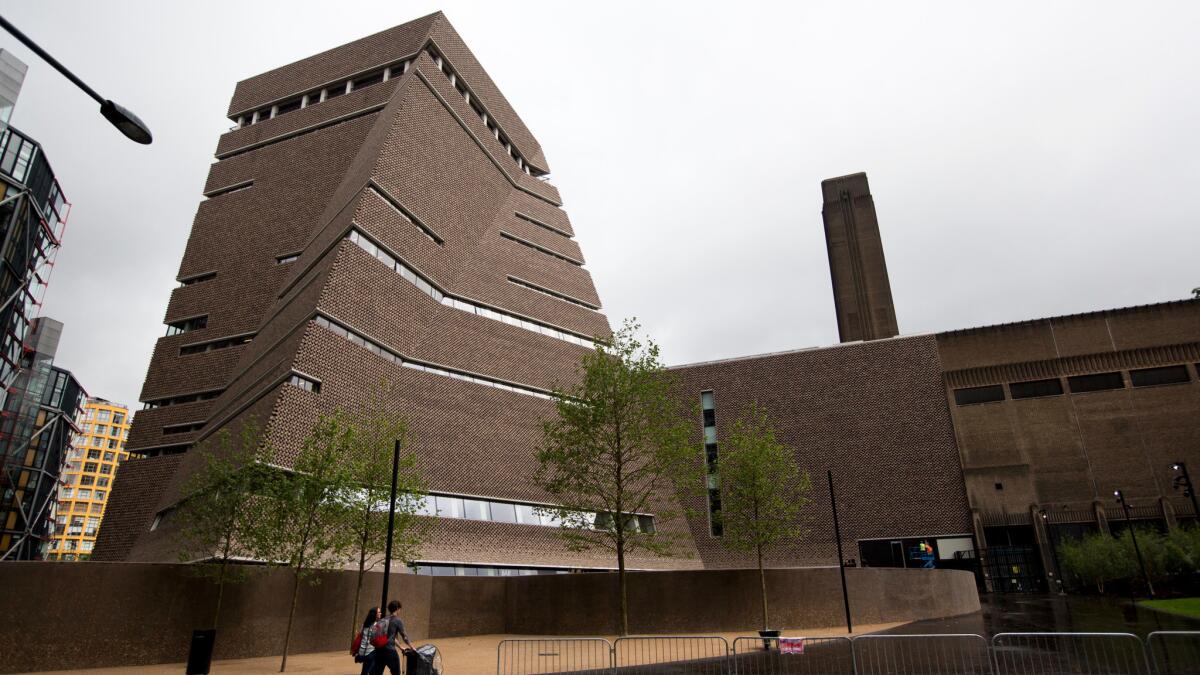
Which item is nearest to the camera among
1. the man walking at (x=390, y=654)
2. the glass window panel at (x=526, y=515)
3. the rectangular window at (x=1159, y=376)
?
the man walking at (x=390, y=654)

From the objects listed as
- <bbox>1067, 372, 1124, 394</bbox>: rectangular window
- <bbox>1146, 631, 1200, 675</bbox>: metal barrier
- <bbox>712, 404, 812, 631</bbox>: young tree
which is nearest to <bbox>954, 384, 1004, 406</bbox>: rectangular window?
<bbox>1067, 372, 1124, 394</bbox>: rectangular window

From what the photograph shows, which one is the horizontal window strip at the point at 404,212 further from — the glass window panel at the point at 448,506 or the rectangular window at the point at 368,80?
the glass window panel at the point at 448,506

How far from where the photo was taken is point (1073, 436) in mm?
50469

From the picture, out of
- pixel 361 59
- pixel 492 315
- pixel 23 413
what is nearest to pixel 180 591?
pixel 492 315

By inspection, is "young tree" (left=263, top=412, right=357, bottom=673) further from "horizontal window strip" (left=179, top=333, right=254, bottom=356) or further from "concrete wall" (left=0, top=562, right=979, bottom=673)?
"horizontal window strip" (left=179, top=333, right=254, bottom=356)

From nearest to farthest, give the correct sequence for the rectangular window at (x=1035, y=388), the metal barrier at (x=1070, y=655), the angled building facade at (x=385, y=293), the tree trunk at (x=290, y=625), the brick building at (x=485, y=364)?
the metal barrier at (x=1070, y=655), the tree trunk at (x=290, y=625), the angled building facade at (x=385, y=293), the brick building at (x=485, y=364), the rectangular window at (x=1035, y=388)

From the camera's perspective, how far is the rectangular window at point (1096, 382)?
2023 inches

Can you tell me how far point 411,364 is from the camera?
1446 inches

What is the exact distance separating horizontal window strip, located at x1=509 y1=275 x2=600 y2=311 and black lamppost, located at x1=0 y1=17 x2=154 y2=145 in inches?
1473

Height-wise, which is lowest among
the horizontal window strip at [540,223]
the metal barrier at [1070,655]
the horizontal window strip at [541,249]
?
the metal barrier at [1070,655]

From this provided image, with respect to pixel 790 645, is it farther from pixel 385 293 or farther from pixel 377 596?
pixel 385 293

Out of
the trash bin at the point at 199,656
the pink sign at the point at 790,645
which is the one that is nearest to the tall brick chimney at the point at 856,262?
the pink sign at the point at 790,645

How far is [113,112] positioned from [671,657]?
16837 mm

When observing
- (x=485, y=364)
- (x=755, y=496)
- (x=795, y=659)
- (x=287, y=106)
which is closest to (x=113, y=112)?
(x=795, y=659)
